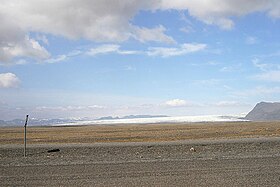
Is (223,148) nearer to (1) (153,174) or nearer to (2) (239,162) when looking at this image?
(2) (239,162)

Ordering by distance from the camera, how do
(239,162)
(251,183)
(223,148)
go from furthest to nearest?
(223,148) < (239,162) < (251,183)

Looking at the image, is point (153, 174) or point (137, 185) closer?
point (137, 185)

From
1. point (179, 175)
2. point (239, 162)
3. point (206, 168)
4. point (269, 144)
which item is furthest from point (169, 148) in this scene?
point (179, 175)

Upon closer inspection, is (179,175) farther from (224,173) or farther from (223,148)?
(223,148)

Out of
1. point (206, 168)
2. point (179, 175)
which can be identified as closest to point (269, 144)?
point (206, 168)

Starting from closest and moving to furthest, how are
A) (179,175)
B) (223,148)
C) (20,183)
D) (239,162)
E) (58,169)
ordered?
(20,183) → (179,175) → (58,169) → (239,162) → (223,148)

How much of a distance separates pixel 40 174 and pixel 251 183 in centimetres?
815

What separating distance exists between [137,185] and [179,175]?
2.34 metres

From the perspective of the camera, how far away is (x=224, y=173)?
13531 mm

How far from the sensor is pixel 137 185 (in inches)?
454

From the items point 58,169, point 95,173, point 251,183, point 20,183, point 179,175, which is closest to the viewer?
point 251,183

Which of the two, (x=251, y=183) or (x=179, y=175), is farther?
(x=179, y=175)

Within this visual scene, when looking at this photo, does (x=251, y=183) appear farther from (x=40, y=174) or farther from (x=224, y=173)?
(x=40, y=174)

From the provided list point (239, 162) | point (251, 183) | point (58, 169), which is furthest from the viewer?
point (239, 162)
